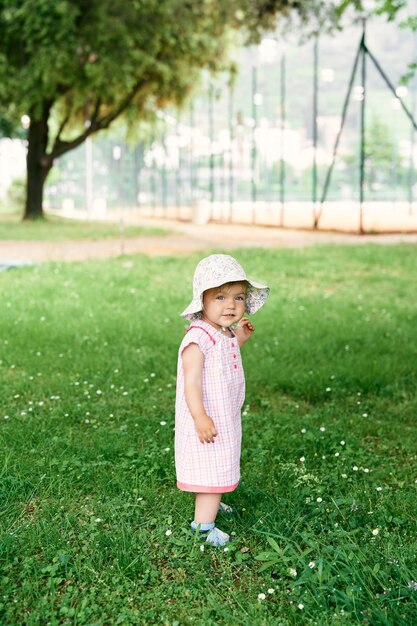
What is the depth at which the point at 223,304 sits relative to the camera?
3.46 metres

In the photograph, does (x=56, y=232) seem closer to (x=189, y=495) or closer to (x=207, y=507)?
(x=189, y=495)

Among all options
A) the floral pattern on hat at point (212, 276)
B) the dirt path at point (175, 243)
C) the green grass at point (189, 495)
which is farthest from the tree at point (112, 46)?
the floral pattern on hat at point (212, 276)

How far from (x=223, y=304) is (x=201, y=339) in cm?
17

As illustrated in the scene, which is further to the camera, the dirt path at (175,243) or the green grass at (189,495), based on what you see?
the dirt path at (175,243)

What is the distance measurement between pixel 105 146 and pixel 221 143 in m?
16.0

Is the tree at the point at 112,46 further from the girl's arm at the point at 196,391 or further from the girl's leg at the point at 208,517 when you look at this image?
the girl's leg at the point at 208,517

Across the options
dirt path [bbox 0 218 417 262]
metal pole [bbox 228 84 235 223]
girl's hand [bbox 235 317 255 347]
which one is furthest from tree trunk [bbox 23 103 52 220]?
girl's hand [bbox 235 317 255 347]

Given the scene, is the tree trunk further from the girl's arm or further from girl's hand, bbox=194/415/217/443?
girl's hand, bbox=194/415/217/443

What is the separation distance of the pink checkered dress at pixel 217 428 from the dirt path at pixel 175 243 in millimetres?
11146

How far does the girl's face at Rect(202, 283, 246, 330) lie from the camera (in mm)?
3455

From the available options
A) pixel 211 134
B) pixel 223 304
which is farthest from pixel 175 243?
pixel 223 304

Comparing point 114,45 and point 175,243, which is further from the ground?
point 114,45

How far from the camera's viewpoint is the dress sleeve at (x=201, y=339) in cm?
341

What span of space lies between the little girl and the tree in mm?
18632
